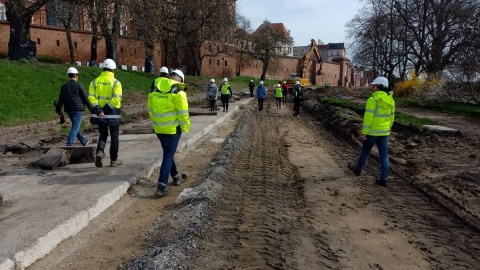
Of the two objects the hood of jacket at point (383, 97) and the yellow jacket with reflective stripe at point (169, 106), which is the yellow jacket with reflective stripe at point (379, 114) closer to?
the hood of jacket at point (383, 97)

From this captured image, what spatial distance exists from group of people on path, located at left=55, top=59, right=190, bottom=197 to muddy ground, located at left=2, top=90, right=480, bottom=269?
712 millimetres

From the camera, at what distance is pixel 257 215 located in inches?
203

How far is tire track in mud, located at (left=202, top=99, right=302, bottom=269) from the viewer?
12.8 feet

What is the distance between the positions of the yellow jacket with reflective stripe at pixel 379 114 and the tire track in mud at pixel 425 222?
95 cm

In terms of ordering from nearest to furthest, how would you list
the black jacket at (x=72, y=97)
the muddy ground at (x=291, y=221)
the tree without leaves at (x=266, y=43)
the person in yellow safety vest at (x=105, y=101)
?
the muddy ground at (x=291, y=221)
the person in yellow safety vest at (x=105, y=101)
the black jacket at (x=72, y=97)
the tree without leaves at (x=266, y=43)

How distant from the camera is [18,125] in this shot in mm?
11836

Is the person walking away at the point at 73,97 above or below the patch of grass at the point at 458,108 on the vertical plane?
above

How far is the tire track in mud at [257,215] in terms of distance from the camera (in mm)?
3898

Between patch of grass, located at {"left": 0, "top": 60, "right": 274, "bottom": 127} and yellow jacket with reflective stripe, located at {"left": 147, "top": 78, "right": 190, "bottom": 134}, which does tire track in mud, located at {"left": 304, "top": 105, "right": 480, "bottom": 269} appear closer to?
yellow jacket with reflective stripe, located at {"left": 147, "top": 78, "right": 190, "bottom": 134}

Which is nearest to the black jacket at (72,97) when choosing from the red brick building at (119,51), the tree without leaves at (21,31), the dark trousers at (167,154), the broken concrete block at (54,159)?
the broken concrete block at (54,159)

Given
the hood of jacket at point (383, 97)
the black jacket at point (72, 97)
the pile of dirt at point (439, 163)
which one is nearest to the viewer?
the pile of dirt at point (439, 163)

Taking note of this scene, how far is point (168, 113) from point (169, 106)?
0.10 metres

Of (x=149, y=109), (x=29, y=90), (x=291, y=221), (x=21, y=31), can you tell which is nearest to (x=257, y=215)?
(x=291, y=221)

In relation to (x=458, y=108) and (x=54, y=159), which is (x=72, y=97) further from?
(x=458, y=108)
